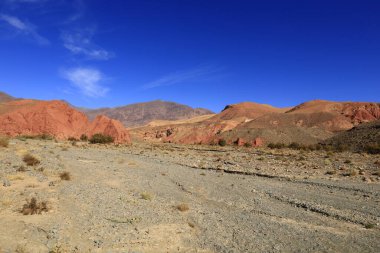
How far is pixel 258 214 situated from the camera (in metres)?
13.0

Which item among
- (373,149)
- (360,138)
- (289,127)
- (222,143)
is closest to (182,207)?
(373,149)

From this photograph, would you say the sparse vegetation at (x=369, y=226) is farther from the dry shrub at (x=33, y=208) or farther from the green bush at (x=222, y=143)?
the green bush at (x=222, y=143)

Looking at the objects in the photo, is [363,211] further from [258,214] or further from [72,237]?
[72,237]

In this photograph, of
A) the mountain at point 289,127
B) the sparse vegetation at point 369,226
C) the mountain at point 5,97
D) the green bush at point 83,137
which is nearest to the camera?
the sparse vegetation at point 369,226

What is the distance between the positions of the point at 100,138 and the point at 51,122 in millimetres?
9786

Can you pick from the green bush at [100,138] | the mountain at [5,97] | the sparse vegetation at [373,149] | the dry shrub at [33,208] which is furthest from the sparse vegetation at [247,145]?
the mountain at [5,97]

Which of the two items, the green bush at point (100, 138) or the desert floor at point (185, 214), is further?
the green bush at point (100, 138)

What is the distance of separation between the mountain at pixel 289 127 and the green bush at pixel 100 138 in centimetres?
2082

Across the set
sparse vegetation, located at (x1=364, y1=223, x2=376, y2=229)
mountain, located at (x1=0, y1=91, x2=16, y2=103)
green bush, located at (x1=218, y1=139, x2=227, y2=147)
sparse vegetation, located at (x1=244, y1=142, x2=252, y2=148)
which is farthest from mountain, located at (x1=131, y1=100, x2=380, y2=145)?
mountain, located at (x1=0, y1=91, x2=16, y2=103)

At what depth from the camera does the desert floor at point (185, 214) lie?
31.2 feet

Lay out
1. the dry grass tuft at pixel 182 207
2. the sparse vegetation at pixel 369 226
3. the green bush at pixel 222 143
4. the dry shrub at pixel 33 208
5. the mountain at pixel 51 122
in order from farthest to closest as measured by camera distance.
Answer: the green bush at pixel 222 143
the mountain at pixel 51 122
the dry grass tuft at pixel 182 207
the dry shrub at pixel 33 208
the sparse vegetation at pixel 369 226

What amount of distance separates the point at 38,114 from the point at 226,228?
5853 cm

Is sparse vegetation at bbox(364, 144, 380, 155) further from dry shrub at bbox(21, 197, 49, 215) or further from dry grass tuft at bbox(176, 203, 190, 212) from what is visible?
dry shrub at bbox(21, 197, 49, 215)

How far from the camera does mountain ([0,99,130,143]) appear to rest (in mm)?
60784
